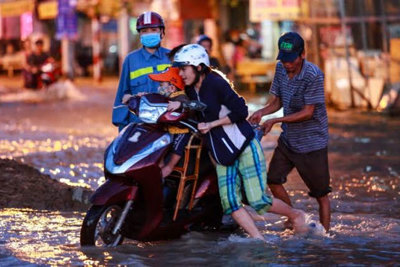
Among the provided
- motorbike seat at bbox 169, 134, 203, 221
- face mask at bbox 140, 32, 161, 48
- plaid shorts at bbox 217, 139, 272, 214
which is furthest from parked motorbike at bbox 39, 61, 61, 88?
plaid shorts at bbox 217, 139, 272, 214

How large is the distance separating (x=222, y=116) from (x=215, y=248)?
96 centimetres

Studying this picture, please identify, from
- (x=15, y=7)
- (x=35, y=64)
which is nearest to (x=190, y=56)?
(x=35, y=64)

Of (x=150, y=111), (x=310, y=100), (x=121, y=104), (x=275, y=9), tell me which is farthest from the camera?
(x=275, y=9)

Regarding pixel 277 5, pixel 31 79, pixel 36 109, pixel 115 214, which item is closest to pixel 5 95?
pixel 31 79

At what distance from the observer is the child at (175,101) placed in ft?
23.7

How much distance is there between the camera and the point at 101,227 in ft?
23.5

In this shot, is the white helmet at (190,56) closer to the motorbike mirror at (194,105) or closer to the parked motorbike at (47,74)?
the motorbike mirror at (194,105)

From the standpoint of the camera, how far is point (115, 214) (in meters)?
7.16

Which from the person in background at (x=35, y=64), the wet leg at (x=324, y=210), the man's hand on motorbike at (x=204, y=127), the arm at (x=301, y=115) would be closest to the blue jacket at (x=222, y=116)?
the man's hand on motorbike at (x=204, y=127)

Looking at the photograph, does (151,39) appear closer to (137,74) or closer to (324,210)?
(137,74)

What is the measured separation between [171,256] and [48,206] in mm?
2364

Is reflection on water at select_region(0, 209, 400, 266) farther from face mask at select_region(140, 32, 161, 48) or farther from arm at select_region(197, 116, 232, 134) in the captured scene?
face mask at select_region(140, 32, 161, 48)

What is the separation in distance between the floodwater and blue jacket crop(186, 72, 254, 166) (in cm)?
70

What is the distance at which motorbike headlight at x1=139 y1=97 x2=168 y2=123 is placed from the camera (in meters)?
7.10
